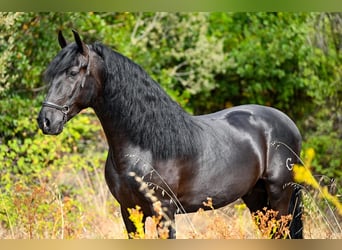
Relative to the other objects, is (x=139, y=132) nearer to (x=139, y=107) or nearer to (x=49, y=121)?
(x=139, y=107)

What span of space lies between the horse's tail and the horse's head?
1790 millimetres

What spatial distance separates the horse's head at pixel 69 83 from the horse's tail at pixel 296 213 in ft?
5.87

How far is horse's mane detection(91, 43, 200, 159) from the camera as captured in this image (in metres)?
3.35

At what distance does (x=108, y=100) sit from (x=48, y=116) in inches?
13.7

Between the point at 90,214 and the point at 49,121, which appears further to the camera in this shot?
the point at 90,214

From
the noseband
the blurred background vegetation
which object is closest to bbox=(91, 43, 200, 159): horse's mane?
the noseband

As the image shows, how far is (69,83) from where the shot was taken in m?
3.29

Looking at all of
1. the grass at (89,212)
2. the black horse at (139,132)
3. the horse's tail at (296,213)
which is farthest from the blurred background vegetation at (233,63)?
the black horse at (139,132)

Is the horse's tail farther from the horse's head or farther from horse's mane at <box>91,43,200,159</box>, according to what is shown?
the horse's head

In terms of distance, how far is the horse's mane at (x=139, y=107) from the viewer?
335 cm

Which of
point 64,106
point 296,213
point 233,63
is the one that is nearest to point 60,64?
point 64,106

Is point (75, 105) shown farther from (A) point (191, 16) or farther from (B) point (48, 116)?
(A) point (191, 16)

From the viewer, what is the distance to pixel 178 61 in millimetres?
9242

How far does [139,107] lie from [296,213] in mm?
1707
